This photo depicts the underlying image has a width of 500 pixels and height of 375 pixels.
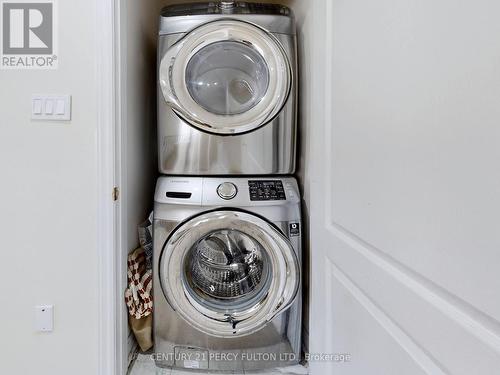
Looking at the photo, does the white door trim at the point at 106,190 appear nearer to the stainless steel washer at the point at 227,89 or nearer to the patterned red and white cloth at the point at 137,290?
the patterned red and white cloth at the point at 137,290

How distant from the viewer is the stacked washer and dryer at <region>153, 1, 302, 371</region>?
130 centimetres

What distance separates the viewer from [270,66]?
1.33 meters

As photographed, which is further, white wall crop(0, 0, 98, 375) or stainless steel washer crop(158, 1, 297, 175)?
stainless steel washer crop(158, 1, 297, 175)

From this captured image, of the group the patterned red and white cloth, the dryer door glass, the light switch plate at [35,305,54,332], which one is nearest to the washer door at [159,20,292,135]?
the dryer door glass

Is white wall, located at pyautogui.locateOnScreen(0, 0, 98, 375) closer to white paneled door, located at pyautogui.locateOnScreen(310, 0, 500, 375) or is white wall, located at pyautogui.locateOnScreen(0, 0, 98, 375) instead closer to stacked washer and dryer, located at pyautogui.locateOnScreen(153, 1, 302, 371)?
stacked washer and dryer, located at pyautogui.locateOnScreen(153, 1, 302, 371)

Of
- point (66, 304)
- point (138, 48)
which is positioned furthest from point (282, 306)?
point (138, 48)

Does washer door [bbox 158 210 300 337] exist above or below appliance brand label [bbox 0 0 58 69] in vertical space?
below

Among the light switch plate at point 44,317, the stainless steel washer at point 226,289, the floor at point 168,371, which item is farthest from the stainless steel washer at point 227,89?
the floor at point 168,371

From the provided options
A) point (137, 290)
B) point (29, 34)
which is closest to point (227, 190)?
point (137, 290)

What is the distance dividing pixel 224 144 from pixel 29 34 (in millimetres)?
895

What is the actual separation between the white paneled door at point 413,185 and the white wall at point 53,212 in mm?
947

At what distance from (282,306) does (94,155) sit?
3.33ft

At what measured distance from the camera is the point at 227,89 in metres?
1.45

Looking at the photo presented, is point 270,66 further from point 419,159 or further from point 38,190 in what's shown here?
point 38,190
